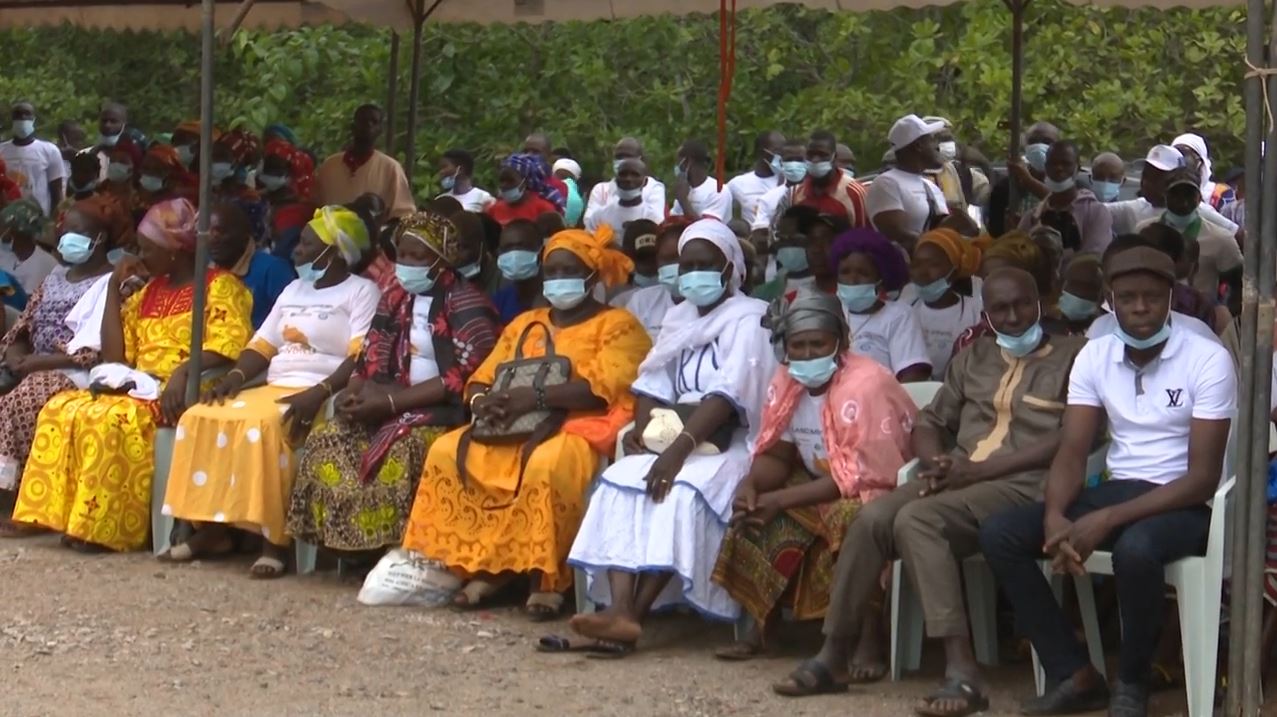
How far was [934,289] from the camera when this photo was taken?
23.4 feet

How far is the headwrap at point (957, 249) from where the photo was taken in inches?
280

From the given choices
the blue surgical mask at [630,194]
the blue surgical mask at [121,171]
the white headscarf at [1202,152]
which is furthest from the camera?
the blue surgical mask at [630,194]

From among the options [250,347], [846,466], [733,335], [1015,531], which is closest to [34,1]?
[250,347]

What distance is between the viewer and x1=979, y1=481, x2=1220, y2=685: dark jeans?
5125 mm

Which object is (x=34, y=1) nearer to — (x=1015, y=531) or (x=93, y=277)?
(x=93, y=277)

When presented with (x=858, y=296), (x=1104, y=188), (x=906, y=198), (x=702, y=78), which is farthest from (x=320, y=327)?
(x=702, y=78)

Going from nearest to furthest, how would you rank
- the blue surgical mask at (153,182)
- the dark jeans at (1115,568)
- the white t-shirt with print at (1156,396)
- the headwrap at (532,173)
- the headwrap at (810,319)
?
the dark jeans at (1115,568), the white t-shirt with print at (1156,396), the headwrap at (810,319), the blue surgical mask at (153,182), the headwrap at (532,173)

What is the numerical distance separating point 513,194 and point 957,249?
3617 millimetres

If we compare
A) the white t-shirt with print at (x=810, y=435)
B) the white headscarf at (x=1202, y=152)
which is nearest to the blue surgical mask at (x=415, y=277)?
the white t-shirt with print at (x=810, y=435)

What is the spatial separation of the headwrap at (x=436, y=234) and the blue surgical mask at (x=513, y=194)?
2.81m

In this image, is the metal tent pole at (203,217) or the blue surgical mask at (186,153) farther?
the blue surgical mask at (186,153)

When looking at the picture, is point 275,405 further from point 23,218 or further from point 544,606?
point 23,218

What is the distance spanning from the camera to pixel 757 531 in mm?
6125

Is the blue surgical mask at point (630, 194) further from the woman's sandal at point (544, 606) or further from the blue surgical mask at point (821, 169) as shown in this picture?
the woman's sandal at point (544, 606)
